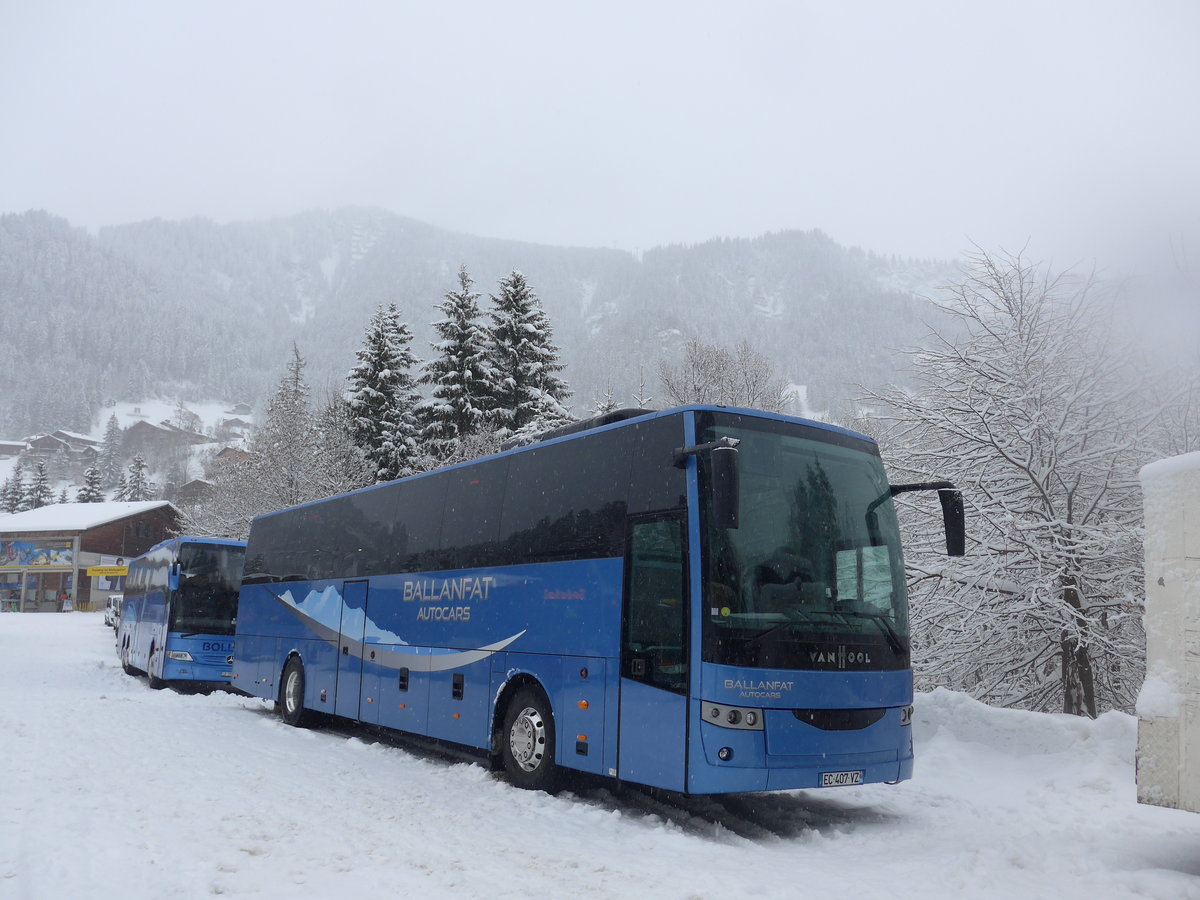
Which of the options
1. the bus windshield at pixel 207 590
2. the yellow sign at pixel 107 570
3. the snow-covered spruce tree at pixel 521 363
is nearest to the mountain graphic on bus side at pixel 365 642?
the bus windshield at pixel 207 590

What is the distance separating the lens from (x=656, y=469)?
8.89 meters

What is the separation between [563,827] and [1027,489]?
10.5 m

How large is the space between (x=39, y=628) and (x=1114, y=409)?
51576 millimetres

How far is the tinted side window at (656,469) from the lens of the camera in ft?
28.2

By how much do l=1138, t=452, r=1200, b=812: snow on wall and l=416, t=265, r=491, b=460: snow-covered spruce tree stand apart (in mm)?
35579

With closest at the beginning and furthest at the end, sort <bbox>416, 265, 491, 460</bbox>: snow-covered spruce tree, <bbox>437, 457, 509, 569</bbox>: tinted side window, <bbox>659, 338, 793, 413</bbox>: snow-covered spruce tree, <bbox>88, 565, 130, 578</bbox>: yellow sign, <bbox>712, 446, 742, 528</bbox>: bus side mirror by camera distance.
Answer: <bbox>712, 446, 742, 528</bbox>: bus side mirror < <bbox>437, 457, 509, 569</bbox>: tinted side window < <bbox>659, 338, 793, 413</bbox>: snow-covered spruce tree < <bbox>416, 265, 491, 460</bbox>: snow-covered spruce tree < <bbox>88, 565, 130, 578</bbox>: yellow sign

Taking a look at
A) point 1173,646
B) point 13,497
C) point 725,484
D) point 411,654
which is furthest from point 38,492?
point 1173,646

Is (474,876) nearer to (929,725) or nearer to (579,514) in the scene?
(579,514)

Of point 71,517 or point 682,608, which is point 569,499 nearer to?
point 682,608

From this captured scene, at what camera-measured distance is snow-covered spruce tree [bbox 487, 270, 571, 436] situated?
41.5m

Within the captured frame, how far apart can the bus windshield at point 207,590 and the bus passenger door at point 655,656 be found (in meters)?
15.7

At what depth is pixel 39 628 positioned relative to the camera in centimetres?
5025

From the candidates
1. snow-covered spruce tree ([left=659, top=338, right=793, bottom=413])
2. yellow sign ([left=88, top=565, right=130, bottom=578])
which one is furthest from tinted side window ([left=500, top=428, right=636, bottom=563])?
yellow sign ([left=88, top=565, right=130, bottom=578])

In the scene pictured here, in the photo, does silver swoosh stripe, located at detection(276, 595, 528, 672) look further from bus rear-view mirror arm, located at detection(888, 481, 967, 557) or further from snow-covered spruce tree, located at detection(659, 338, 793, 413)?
snow-covered spruce tree, located at detection(659, 338, 793, 413)
